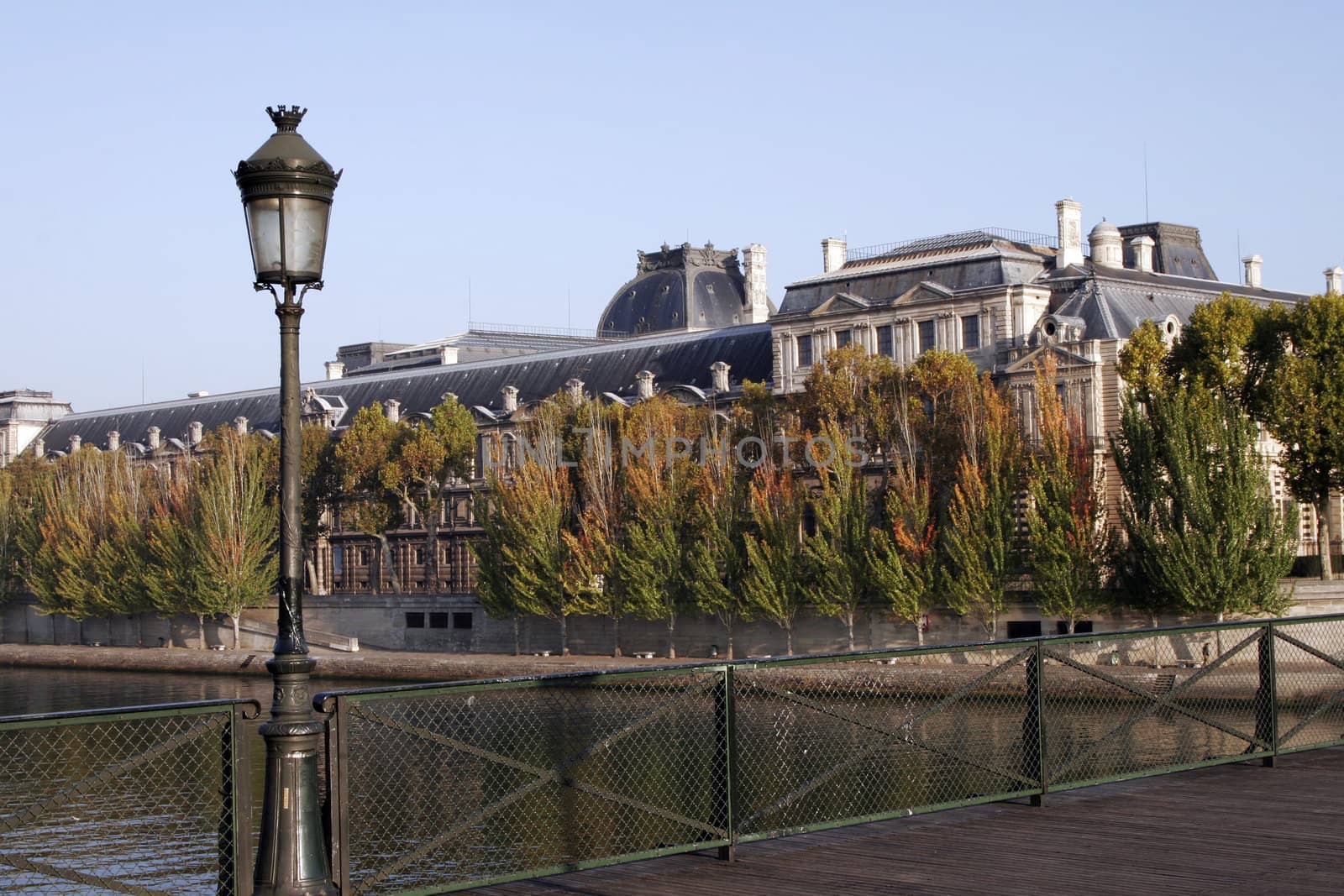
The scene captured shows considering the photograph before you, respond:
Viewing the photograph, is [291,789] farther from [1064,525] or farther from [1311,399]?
[1311,399]

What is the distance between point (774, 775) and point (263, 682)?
130ft

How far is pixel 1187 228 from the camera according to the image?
81.5 meters

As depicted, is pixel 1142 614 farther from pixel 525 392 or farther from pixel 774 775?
pixel 525 392

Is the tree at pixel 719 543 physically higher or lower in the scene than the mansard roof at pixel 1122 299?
lower

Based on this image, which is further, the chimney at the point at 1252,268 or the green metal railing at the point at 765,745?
the chimney at the point at 1252,268

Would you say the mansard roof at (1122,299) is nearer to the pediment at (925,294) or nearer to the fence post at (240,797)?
the pediment at (925,294)

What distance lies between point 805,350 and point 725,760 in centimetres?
5661

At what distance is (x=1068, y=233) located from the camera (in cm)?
6638

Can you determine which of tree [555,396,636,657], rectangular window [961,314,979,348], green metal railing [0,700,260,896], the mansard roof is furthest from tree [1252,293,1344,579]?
green metal railing [0,700,260,896]

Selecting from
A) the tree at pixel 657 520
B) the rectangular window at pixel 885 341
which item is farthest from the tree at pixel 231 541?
the rectangular window at pixel 885 341

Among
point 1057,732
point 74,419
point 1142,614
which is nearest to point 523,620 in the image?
point 1142,614

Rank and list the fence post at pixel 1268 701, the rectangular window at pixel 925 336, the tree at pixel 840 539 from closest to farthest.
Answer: the fence post at pixel 1268 701 < the tree at pixel 840 539 < the rectangular window at pixel 925 336

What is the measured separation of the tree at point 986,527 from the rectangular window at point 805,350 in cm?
1664

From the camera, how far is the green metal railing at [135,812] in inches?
420
